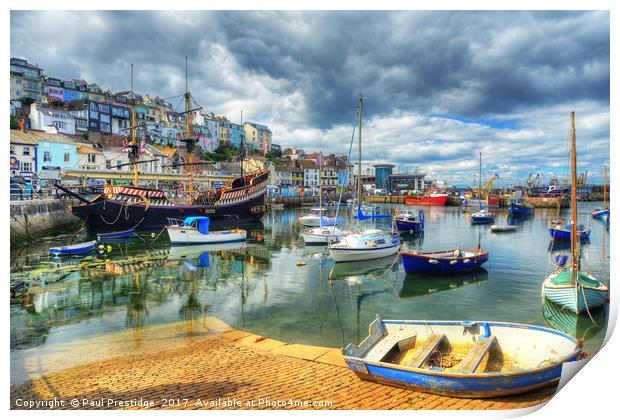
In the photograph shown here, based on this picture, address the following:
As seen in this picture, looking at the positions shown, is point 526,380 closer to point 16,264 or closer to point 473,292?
point 473,292

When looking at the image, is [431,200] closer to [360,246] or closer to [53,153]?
[360,246]

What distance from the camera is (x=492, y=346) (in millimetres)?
6852

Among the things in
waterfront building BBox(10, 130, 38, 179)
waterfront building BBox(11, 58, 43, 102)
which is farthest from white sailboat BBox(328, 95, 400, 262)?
waterfront building BBox(11, 58, 43, 102)

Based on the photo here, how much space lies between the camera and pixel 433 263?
1562 centimetres

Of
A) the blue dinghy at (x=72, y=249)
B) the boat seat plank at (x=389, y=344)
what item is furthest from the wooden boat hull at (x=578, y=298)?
the blue dinghy at (x=72, y=249)

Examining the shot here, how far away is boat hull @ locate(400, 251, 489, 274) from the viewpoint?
15.6m

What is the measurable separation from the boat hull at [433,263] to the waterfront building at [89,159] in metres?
30.7

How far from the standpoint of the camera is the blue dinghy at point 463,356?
17.8ft

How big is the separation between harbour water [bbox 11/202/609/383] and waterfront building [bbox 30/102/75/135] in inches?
939

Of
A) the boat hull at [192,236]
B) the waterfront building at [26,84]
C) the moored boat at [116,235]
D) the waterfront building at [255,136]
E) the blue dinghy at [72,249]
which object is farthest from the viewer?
the waterfront building at [255,136]

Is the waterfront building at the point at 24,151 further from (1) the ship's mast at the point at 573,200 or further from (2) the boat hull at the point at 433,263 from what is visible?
(1) the ship's mast at the point at 573,200

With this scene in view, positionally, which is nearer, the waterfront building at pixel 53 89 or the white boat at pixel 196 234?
the white boat at pixel 196 234

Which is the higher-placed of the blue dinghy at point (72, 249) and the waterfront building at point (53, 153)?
the waterfront building at point (53, 153)

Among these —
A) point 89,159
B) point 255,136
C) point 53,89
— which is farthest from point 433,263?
point 53,89
